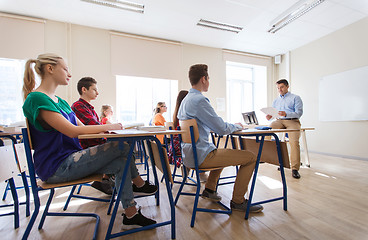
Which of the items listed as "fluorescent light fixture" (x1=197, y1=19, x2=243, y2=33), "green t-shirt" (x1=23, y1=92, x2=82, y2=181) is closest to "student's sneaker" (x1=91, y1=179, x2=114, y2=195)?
"green t-shirt" (x1=23, y1=92, x2=82, y2=181)

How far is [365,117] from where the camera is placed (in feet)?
13.1

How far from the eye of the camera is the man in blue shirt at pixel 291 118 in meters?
2.85

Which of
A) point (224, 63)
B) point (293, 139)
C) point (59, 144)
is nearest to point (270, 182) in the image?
point (293, 139)

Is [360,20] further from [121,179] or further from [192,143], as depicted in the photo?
[121,179]

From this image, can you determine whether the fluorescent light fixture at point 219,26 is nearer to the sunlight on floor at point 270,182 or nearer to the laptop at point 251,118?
the laptop at point 251,118

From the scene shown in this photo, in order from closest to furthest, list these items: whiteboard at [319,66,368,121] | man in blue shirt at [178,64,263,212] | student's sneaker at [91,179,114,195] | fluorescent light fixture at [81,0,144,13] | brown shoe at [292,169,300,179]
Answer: man in blue shirt at [178,64,263,212], student's sneaker at [91,179,114,195], brown shoe at [292,169,300,179], fluorescent light fixture at [81,0,144,13], whiteboard at [319,66,368,121]

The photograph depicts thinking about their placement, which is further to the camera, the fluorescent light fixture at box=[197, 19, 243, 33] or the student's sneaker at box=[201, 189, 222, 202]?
the fluorescent light fixture at box=[197, 19, 243, 33]

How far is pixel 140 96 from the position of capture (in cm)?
523

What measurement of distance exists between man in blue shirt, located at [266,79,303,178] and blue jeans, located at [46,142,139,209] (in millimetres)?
2401

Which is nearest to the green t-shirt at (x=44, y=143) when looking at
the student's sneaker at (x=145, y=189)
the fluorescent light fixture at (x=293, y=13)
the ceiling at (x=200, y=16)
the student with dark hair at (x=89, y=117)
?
the student with dark hair at (x=89, y=117)

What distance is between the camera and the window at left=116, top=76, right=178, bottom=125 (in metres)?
4.97

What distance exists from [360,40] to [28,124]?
580 centimetres

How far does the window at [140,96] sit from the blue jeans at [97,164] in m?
3.68

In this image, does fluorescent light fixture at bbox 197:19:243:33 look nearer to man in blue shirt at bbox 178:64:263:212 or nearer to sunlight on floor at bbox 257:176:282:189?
man in blue shirt at bbox 178:64:263:212
